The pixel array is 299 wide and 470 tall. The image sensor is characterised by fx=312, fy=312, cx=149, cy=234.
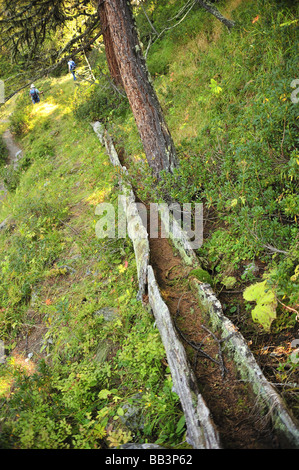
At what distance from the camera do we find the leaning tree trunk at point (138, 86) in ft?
19.0

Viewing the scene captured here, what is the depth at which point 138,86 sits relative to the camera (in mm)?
6023

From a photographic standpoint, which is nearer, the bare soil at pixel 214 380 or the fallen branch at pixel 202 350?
the bare soil at pixel 214 380

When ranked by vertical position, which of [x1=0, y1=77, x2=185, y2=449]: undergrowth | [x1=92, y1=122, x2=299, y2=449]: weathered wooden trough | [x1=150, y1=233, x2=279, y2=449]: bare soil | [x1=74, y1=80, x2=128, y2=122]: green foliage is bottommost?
[x1=0, y1=77, x2=185, y2=449]: undergrowth

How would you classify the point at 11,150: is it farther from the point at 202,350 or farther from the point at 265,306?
the point at 265,306

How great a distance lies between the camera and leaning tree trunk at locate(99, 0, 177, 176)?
19.0ft

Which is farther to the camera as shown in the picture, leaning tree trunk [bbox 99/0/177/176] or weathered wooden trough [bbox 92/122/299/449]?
leaning tree trunk [bbox 99/0/177/176]

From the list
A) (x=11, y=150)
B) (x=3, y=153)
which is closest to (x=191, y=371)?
(x=3, y=153)

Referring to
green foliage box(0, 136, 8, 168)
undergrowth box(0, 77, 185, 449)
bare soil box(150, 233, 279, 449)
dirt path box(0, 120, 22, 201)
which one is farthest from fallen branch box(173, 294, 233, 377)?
green foliage box(0, 136, 8, 168)

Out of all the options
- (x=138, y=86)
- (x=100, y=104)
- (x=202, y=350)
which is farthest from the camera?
(x=100, y=104)

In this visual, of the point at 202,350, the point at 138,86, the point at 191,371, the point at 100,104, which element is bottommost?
the point at 202,350

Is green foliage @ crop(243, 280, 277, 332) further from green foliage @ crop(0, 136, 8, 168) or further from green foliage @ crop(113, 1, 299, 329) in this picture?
green foliage @ crop(0, 136, 8, 168)

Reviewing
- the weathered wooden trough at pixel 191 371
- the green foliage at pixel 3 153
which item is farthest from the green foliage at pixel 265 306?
the green foliage at pixel 3 153

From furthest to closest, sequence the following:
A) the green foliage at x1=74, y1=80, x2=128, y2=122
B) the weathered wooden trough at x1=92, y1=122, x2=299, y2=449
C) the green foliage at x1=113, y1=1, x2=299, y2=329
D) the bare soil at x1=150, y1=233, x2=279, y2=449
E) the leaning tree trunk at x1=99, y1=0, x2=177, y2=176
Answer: the green foliage at x1=74, y1=80, x2=128, y2=122, the leaning tree trunk at x1=99, y1=0, x2=177, y2=176, the green foliage at x1=113, y1=1, x2=299, y2=329, the bare soil at x1=150, y1=233, x2=279, y2=449, the weathered wooden trough at x1=92, y1=122, x2=299, y2=449

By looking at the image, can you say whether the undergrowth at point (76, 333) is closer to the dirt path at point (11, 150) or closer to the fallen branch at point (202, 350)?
the fallen branch at point (202, 350)
